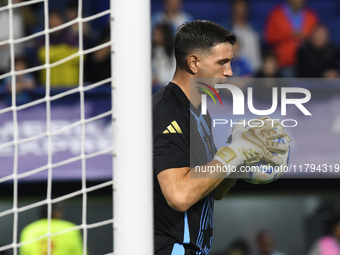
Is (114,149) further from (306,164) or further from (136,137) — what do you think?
(306,164)

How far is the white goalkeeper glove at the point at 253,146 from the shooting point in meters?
1.62

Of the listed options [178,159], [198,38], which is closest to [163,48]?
[198,38]

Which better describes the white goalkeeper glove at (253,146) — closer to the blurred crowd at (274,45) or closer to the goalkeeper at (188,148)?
the goalkeeper at (188,148)

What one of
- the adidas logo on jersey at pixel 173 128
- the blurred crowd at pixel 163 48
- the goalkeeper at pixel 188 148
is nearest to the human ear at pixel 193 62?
the goalkeeper at pixel 188 148

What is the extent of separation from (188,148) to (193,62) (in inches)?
14.1

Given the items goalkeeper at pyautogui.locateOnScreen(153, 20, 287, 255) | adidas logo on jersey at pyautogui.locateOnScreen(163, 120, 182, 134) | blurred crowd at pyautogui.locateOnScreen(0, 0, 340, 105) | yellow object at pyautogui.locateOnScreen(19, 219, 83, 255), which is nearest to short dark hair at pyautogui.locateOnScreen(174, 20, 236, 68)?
goalkeeper at pyautogui.locateOnScreen(153, 20, 287, 255)

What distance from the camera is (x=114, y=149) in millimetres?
1543

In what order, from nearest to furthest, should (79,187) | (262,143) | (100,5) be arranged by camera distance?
(262,143), (79,187), (100,5)

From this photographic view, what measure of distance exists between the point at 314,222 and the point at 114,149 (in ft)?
13.1

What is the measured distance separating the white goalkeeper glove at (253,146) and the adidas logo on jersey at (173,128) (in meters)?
0.16

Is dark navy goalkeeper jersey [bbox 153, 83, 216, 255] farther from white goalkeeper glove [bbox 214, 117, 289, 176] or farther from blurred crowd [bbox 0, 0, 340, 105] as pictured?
blurred crowd [bbox 0, 0, 340, 105]

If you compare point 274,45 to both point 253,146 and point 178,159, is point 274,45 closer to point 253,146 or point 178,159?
point 253,146

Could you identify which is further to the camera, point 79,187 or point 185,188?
point 79,187

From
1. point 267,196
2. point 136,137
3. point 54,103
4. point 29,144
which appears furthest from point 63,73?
point 136,137
